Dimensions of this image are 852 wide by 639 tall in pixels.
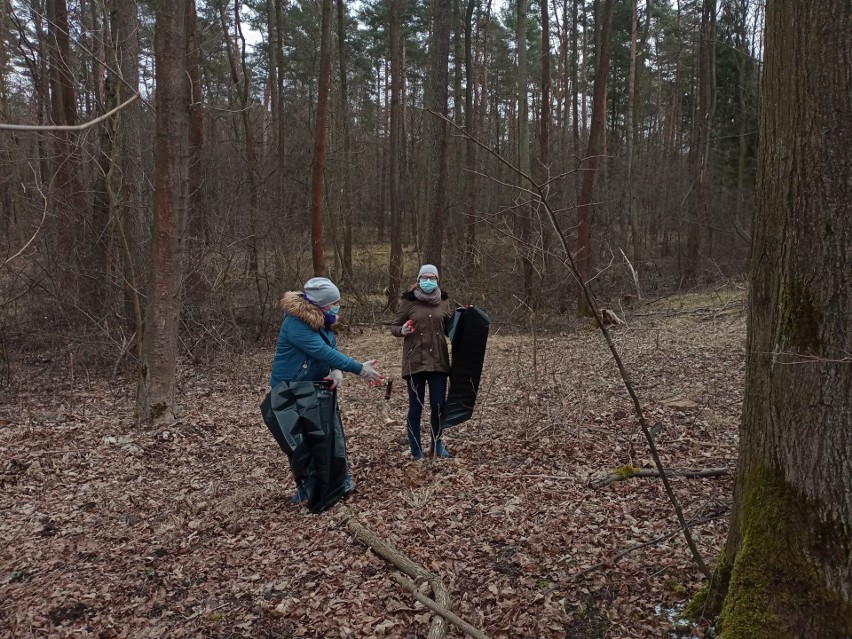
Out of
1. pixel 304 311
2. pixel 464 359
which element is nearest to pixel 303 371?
pixel 304 311

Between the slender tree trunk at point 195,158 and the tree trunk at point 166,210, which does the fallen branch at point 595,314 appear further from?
the slender tree trunk at point 195,158

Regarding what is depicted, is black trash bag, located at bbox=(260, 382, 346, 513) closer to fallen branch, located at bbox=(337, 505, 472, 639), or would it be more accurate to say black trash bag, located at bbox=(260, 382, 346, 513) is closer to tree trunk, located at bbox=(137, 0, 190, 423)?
fallen branch, located at bbox=(337, 505, 472, 639)

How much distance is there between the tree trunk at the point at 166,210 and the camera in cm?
643

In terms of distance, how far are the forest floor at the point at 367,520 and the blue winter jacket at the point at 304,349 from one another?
111 cm

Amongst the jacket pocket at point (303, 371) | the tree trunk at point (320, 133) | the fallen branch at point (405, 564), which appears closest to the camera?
the fallen branch at point (405, 564)

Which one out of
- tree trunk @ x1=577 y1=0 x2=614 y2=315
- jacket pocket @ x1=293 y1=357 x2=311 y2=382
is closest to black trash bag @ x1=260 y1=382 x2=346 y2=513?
jacket pocket @ x1=293 y1=357 x2=311 y2=382

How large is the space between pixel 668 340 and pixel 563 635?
27.9 ft

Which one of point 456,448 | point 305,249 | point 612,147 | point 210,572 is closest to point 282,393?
point 210,572

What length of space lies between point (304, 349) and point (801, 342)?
3337 millimetres

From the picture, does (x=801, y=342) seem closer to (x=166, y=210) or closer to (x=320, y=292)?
(x=320, y=292)

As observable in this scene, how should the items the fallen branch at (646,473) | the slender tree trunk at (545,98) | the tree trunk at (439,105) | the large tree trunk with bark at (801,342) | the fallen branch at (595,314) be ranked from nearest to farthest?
the large tree trunk with bark at (801,342)
the fallen branch at (595,314)
the fallen branch at (646,473)
the tree trunk at (439,105)
the slender tree trunk at (545,98)

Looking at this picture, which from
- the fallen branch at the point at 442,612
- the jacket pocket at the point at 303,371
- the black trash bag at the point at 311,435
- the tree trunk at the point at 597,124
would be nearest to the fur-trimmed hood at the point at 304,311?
the jacket pocket at the point at 303,371

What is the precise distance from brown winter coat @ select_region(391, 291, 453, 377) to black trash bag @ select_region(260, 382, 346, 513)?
829 mm

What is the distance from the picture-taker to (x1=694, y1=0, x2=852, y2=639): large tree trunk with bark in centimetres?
208
